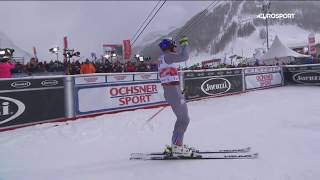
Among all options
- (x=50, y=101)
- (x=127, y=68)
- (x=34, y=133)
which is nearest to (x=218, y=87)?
(x=127, y=68)

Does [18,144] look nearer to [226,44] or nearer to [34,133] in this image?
[34,133]

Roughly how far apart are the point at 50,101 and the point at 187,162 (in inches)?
237

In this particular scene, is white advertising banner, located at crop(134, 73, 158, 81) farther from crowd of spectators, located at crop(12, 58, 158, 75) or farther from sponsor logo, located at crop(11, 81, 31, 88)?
sponsor logo, located at crop(11, 81, 31, 88)

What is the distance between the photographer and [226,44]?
161 meters

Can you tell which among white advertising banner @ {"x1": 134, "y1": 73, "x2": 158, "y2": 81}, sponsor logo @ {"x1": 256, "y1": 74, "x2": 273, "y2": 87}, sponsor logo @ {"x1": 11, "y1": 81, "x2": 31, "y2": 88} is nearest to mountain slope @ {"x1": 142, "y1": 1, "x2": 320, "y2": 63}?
sponsor logo @ {"x1": 256, "y1": 74, "x2": 273, "y2": 87}

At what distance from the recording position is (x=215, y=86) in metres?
17.0

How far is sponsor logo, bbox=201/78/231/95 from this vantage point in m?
16.6

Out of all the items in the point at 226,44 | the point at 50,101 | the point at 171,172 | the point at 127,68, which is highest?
the point at 226,44

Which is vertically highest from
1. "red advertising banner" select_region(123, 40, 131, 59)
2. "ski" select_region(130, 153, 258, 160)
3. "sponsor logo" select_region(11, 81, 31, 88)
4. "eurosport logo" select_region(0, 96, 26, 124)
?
"red advertising banner" select_region(123, 40, 131, 59)

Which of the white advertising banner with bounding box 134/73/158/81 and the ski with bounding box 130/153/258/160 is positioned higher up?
the white advertising banner with bounding box 134/73/158/81

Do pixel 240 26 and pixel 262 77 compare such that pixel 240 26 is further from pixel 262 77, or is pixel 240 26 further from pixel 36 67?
pixel 36 67

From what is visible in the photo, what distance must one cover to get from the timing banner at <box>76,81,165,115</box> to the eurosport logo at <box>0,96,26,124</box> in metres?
1.82

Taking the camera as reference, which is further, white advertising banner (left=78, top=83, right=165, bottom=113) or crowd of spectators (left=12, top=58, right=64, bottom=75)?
crowd of spectators (left=12, top=58, right=64, bottom=75)

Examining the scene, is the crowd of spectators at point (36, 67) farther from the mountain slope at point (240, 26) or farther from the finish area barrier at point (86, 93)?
the mountain slope at point (240, 26)
